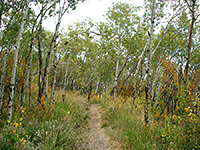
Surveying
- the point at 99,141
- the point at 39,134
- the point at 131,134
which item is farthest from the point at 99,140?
the point at 39,134

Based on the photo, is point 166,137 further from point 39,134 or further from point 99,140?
point 39,134

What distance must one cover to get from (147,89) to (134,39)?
9207 millimetres

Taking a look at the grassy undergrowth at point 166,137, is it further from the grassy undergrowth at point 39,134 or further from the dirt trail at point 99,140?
the grassy undergrowth at point 39,134

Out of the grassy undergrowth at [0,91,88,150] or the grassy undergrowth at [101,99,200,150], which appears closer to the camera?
the grassy undergrowth at [0,91,88,150]

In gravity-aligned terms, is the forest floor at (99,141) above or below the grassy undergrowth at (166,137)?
below

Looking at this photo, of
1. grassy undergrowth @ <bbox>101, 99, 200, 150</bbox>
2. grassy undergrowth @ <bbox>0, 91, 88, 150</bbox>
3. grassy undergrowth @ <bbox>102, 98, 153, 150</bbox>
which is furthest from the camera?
grassy undergrowth @ <bbox>102, 98, 153, 150</bbox>

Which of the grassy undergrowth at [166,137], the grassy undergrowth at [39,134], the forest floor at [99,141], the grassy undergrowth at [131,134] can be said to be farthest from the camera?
the forest floor at [99,141]

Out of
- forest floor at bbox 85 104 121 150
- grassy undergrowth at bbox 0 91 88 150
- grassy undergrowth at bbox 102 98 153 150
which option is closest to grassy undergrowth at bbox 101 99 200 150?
grassy undergrowth at bbox 102 98 153 150

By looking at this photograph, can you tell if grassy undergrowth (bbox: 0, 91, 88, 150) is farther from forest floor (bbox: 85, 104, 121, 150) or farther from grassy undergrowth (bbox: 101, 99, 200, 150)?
grassy undergrowth (bbox: 101, 99, 200, 150)

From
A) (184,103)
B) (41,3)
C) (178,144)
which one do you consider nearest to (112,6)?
(41,3)

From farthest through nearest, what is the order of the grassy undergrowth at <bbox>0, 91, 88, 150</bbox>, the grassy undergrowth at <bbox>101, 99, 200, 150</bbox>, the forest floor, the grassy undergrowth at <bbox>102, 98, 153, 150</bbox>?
the forest floor
the grassy undergrowth at <bbox>102, 98, 153, 150</bbox>
the grassy undergrowth at <bbox>101, 99, 200, 150</bbox>
the grassy undergrowth at <bbox>0, 91, 88, 150</bbox>

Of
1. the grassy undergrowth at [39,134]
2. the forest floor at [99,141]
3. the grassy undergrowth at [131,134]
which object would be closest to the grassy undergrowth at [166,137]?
the grassy undergrowth at [131,134]

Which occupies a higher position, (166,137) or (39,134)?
(166,137)

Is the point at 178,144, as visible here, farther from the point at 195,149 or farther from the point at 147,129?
the point at 147,129
